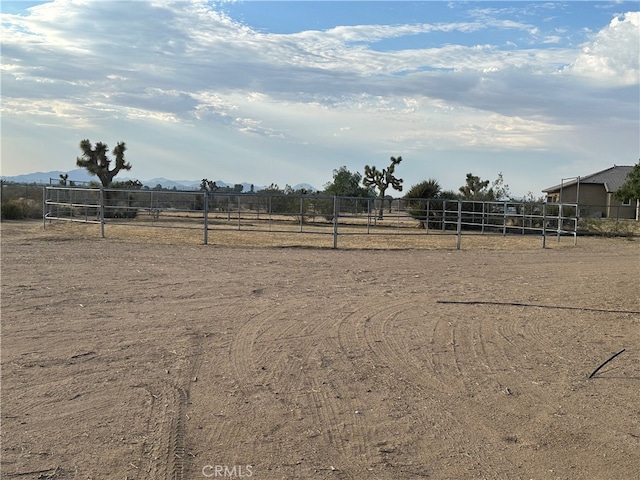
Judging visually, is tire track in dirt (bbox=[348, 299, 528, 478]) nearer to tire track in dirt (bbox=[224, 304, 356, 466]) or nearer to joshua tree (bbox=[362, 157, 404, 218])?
tire track in dirt (bbox=[224, 304, 356, 466])

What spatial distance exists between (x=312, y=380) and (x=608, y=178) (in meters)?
54.8

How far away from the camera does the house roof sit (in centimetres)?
5183

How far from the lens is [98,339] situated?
668 centimetres

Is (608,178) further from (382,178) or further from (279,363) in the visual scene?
(279,363)

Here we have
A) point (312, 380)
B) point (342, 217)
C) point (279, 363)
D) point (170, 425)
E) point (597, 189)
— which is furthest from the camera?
point (597, 189)

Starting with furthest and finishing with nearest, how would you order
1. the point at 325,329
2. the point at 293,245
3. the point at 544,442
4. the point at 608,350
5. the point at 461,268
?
the point at 293,245, the point at 461,268, the point at 325,329, the point at 608,350, the point at 544,442

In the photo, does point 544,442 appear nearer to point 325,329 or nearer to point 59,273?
point 325,329

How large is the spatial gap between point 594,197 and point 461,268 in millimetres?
43679

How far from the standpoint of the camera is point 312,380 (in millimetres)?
5473

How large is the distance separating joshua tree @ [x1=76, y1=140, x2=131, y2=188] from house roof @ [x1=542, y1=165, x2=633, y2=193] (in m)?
35.1

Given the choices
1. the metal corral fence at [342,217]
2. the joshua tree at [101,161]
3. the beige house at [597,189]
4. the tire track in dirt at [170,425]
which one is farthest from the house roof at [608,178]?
the tire track in dirt at [170,425]

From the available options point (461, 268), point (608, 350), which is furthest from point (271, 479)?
point (461, 268)

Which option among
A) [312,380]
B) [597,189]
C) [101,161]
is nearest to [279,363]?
[312,380]

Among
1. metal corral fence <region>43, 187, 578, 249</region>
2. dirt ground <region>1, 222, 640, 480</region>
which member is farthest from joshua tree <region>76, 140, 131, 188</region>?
dirt ground <region>1, 222, 640, 480</region>
